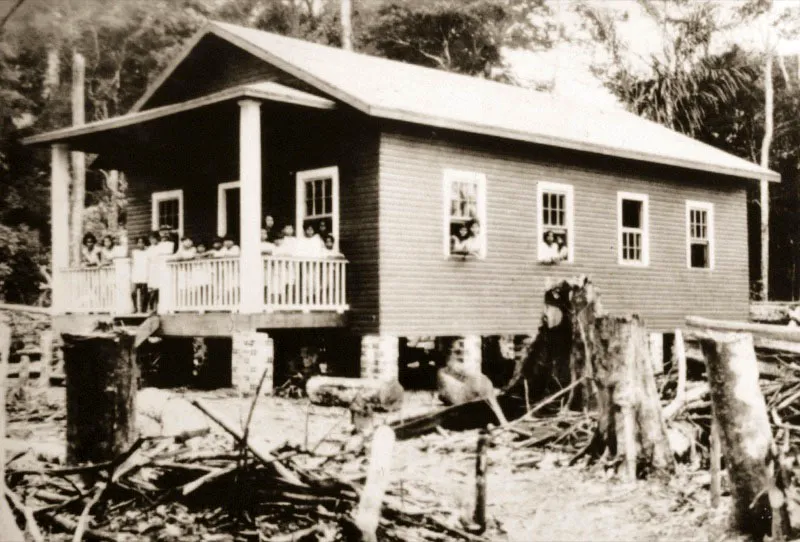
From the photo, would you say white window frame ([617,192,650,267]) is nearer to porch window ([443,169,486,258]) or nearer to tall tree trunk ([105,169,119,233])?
porch window ([443,169,486,258])

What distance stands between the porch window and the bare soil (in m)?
7.41

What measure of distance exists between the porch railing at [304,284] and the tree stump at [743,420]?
9492mm

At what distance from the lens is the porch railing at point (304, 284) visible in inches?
602

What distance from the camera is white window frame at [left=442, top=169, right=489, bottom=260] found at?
17.5m

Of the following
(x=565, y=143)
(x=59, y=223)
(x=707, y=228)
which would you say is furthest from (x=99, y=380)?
(x=707, y=228)

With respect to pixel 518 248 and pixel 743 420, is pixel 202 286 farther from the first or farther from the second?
pixel 743 420

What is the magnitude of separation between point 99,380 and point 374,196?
11.5 m

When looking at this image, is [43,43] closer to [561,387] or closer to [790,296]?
[561,387]

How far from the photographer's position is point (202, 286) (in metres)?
15.5

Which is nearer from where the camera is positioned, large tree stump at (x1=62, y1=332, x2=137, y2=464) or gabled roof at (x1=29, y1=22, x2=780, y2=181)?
large tree stump at (x1=62, y1=332, x2=137, y2=464)

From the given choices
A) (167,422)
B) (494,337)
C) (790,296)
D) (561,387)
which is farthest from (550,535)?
(790,296)

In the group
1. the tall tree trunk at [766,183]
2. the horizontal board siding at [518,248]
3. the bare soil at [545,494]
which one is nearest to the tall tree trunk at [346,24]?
the tall tree trunk at [766,183]

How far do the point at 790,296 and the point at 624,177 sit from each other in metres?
12.1

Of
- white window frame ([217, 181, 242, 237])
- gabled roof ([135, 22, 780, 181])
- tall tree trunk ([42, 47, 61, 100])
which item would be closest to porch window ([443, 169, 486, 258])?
gabled roof ([135, 22, 780, 181])
